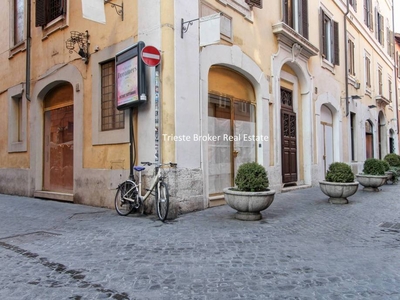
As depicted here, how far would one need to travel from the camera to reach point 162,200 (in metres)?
5.91

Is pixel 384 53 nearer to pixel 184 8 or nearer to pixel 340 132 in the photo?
pixel 340 132

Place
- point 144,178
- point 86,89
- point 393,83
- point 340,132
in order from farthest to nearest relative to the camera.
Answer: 1. point 393,83
2. point 340,132
3. point 86,89
4. point 144,178

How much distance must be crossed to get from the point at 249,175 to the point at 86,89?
473 centimetres

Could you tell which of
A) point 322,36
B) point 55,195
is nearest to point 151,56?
point 55,195

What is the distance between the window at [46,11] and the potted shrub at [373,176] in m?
10.1

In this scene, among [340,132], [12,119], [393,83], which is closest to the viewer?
[12,119]

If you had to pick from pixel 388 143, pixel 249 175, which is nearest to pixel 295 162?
pixel 249 175

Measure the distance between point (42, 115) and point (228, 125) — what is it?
5.71 meters

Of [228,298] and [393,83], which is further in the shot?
[393,83]

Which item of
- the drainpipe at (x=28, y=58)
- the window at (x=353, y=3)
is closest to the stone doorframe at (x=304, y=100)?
the window at (x=353, y=3)

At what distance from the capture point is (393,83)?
2486 cm

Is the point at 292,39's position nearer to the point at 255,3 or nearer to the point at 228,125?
the point at 255,3

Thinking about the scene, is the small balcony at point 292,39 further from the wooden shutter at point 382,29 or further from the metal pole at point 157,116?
the wooden shutter at point 382,29

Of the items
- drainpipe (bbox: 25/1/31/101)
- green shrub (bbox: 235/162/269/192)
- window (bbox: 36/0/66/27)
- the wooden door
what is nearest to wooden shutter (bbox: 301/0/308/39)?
the wooden door
